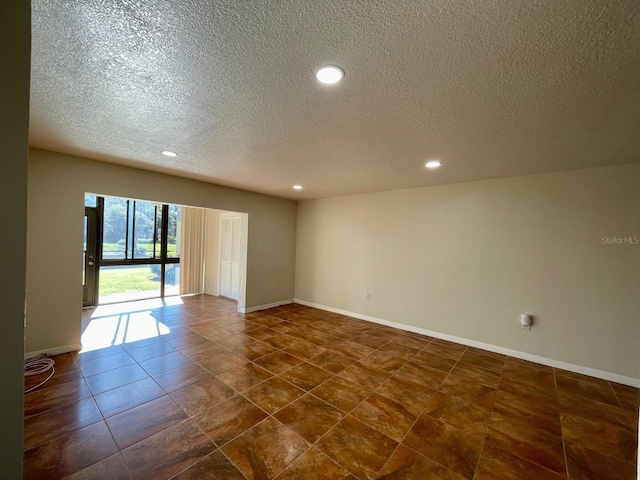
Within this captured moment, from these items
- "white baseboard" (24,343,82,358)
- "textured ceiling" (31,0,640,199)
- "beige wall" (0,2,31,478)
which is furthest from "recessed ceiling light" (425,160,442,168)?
"white baseboard" (24,343,82,358)

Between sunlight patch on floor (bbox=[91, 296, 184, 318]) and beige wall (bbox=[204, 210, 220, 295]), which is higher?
beige wall (bbox=[204, 210, 220, 295])

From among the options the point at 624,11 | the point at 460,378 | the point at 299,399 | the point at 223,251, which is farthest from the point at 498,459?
the point at 223,251

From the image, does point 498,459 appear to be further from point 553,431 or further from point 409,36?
point 409,36

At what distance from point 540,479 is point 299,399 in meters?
1.83

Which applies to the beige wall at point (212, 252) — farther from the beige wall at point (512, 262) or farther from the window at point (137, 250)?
the beige wall at point (512, 262)

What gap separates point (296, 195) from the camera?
5574mm

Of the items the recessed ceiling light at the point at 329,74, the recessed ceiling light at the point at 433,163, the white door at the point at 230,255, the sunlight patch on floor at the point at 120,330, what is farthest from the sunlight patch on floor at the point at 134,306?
the recessed ceiling light at the point at 433,163

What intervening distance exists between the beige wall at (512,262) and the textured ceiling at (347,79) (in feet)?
2.09

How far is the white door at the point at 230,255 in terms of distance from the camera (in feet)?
21.0

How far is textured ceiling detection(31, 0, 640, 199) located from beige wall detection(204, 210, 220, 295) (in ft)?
13.3

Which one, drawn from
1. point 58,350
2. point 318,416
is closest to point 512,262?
point 318,416

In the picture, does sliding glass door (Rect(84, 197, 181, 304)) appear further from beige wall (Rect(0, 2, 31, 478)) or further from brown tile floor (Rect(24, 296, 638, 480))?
beige wall (Rect(0, 2, 31, 478))

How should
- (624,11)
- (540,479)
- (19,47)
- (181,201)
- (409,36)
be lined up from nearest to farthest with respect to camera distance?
(19,47) < (624,11) < (409,36) < (540,479) < (181,201)

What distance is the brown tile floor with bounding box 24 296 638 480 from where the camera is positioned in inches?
67.8
